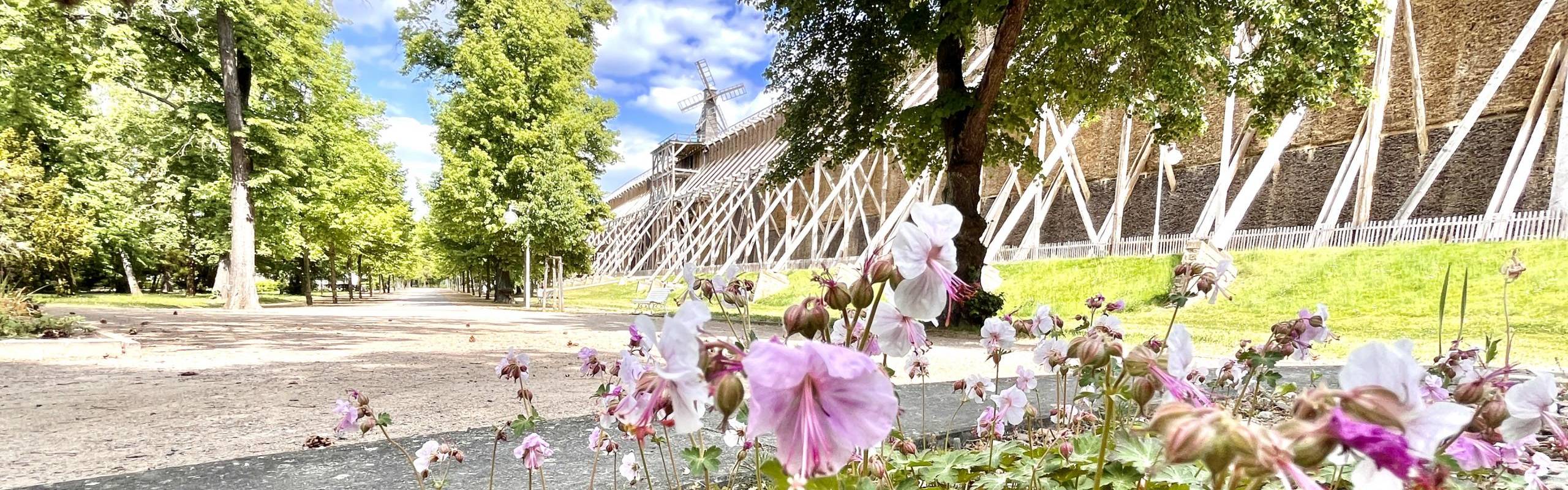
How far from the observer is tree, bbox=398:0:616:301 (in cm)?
1620

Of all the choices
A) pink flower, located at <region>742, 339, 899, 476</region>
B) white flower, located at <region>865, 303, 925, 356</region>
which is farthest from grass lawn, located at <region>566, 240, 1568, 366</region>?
pink flower, located at <region>742, 339, 899, 476</region>

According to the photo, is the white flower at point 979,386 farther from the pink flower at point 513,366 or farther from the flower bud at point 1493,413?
the pink flower at point 513,366

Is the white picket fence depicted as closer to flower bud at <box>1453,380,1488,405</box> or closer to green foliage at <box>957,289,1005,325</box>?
green foliage at <box>957,289,1005,325</box>

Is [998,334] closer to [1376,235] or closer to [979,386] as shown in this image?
[979,386]

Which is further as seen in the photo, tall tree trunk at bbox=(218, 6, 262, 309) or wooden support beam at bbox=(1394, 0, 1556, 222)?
tall tree trunk at bbox=(218, 6, 262, 309)

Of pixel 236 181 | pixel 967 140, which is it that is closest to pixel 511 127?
pixel 236 181

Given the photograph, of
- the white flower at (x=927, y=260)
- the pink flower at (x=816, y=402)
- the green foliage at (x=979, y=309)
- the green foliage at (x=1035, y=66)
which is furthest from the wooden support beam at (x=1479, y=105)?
the pink flower at (x=816, y=402)

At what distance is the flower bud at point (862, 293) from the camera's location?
720mm

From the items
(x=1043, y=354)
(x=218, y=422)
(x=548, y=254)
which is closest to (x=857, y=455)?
(x=1043, y=354)

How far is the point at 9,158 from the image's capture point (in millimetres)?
13898

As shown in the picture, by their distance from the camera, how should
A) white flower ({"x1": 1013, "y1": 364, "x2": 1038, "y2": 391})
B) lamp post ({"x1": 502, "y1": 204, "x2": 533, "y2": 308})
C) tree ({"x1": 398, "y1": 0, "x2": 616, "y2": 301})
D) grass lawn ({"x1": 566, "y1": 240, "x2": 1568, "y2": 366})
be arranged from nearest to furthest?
1. white flower ({"x1": 1013, "y1": 364, "x2": 1038, "y2": 391})
2. grass lawn ({"x1": 566, "y1": 240, "x2": 1568, "y2": 366})
3. lamp post ({"x1": 502, "y1": 204, "x2": 533, "y2": 308})
4. tree ({"x1": 398, "y1": 0, "x2": 616, "y2": 301})

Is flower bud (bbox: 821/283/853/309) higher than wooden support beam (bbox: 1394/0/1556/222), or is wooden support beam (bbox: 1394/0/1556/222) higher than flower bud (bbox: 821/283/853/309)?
wooden support beam (bbox: 1394/0/1556/222)

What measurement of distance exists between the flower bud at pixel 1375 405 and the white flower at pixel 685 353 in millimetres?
454

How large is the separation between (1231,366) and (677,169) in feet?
136
